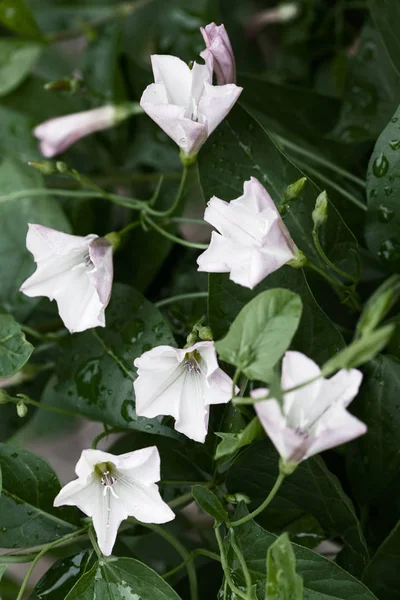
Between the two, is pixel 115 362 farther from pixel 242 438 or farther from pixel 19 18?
pixel 19 18

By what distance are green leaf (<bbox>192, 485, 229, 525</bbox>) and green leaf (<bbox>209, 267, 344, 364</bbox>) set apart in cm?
10

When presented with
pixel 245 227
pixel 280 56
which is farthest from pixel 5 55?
pixel 245 227

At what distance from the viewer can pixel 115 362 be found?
0.50 metres

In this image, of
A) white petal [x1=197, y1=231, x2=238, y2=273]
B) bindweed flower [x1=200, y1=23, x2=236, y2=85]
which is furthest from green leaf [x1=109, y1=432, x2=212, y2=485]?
bindweed flower [x1=200, y1=23, x2=236, y2=85]

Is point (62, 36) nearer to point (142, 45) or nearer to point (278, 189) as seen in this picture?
point (142, 45)

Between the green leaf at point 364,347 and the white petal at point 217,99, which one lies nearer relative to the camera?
the green leaf at point 364,347

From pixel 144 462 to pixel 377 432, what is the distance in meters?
0.15

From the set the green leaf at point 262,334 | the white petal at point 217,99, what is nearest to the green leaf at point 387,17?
the white petal at point 217,99

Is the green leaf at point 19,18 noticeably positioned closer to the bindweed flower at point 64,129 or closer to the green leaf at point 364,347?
the bindweed flower at point 64,129

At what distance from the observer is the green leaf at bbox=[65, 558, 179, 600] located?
42 cm

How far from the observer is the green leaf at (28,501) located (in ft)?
1.53

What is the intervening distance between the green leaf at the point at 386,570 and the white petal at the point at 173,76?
0.29m

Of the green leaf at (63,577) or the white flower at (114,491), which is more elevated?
the white flower at (114,491)

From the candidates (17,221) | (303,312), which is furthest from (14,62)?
(303,312)
